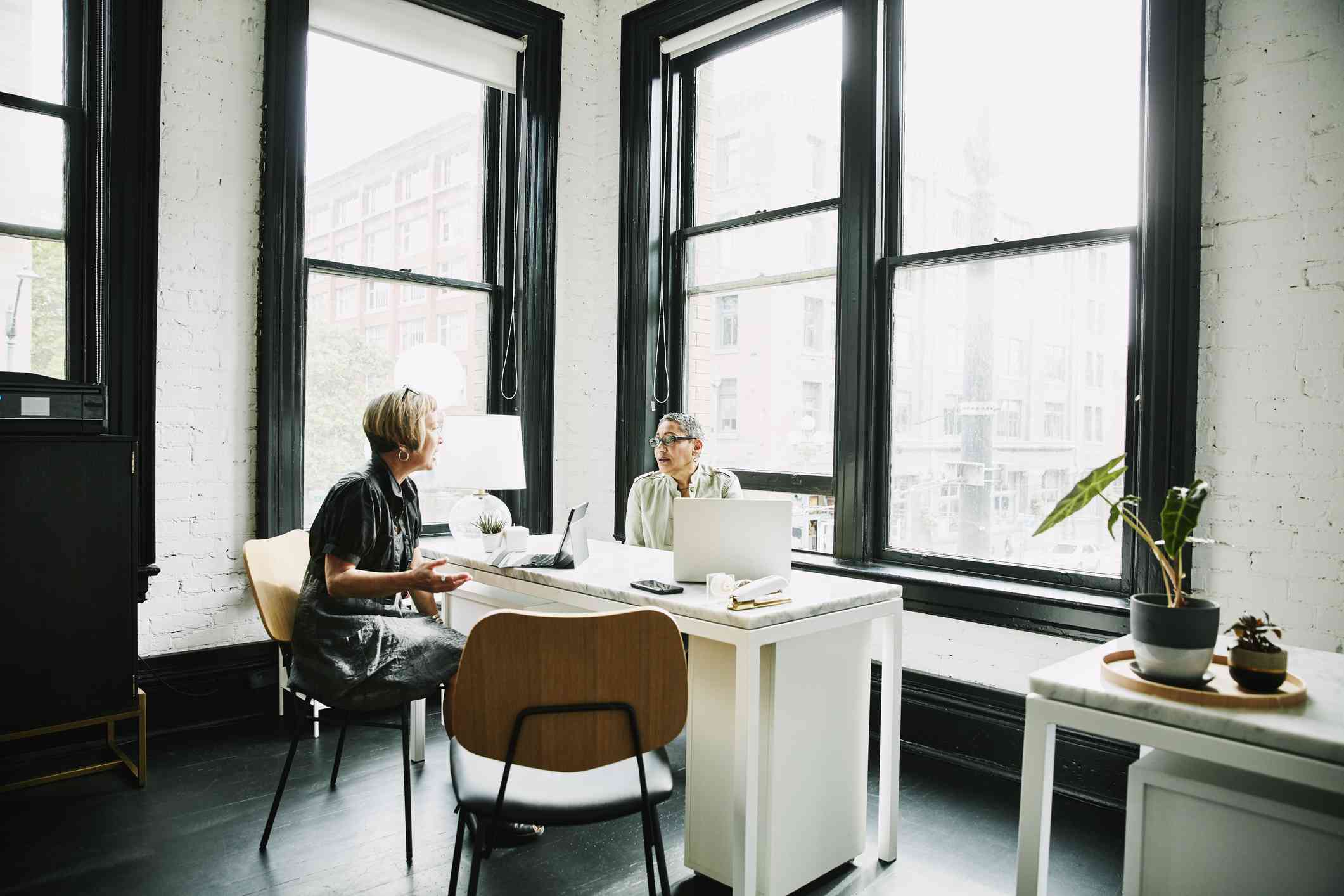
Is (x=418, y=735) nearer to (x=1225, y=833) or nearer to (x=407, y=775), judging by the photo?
(x=407, y=775)

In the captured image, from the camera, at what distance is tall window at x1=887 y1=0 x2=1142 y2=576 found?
290cm

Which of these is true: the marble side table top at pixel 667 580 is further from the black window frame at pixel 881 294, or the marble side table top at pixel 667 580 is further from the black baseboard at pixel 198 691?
the black baseboard at pixel 198 691

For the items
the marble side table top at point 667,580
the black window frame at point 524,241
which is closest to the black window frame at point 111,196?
the black window frame at point 524,241

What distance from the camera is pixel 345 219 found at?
379cm

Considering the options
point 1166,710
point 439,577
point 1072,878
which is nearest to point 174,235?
point 439,577

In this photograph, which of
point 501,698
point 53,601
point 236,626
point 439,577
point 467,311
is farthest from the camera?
point 467,311

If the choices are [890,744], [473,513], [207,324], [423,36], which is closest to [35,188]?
[207,324]

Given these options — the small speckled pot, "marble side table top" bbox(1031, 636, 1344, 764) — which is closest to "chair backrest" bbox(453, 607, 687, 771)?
"marble side table top" bbox(1031, 636, 1344, 764)

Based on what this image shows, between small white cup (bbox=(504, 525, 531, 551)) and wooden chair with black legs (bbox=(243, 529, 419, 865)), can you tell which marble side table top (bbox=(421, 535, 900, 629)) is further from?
wooden chair with black legs (bbox=(243, 529, 419, 865))

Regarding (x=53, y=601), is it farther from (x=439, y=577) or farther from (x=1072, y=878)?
(x=1072, y=878)

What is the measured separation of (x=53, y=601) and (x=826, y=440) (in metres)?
2.87

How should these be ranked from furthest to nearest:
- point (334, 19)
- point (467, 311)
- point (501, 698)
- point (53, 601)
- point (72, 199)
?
point (467, 311) < point (334, 19) < point (72, 199) < point (53, 601) < point (501, 698)

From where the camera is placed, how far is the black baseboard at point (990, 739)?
9.00 feet

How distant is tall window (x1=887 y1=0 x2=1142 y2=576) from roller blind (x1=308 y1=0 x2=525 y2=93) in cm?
195
